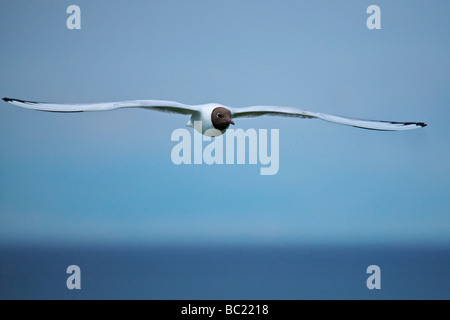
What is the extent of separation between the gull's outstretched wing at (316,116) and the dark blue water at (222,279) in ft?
12.3

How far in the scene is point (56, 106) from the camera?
6.37 m

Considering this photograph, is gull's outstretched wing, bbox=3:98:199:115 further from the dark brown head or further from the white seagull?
the dark brown head

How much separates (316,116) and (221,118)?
101 cm

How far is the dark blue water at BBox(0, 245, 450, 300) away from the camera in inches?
416

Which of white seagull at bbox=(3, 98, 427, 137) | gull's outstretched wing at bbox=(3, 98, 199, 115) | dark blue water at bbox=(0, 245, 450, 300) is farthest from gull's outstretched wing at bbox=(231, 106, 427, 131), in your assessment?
dark blue water at bbox=(0, 245, 450, 300)

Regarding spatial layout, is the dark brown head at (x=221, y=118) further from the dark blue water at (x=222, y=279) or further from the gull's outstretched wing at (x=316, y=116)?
the dark blue water at (x=222, y=279)

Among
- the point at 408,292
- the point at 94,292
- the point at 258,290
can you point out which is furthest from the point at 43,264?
the point at 408,292

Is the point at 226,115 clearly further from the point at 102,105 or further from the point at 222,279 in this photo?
the point at 222,279

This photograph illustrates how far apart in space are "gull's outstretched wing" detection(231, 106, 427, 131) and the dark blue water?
12.3 ft

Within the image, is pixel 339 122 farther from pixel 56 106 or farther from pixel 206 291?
pixel 206 291

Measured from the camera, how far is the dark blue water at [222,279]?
1055 cm

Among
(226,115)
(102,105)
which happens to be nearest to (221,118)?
(226,115)

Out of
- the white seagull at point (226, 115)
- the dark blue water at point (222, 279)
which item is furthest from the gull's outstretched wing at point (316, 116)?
the dark blue water at point (222, 279)

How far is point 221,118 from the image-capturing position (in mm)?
7125
